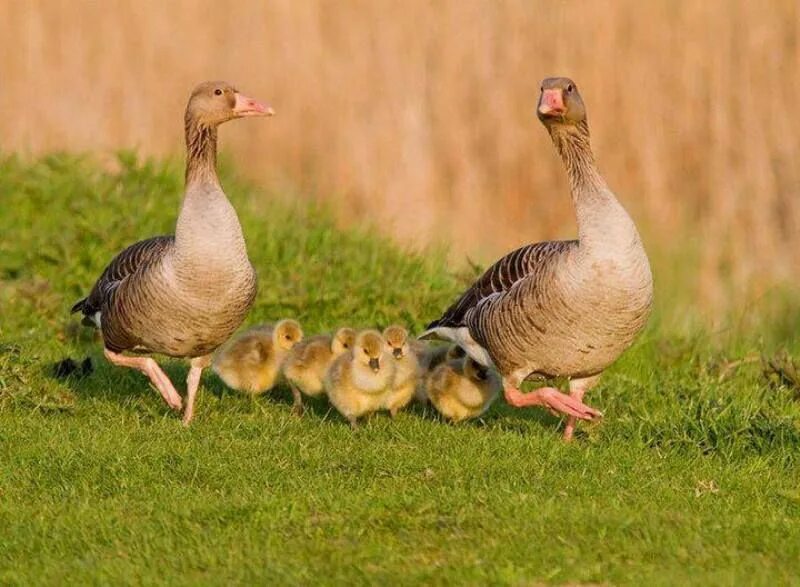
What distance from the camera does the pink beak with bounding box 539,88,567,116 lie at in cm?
874

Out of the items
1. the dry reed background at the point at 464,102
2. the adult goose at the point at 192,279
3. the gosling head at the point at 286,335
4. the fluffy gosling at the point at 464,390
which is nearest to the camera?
the adult goose at the point at 192,279

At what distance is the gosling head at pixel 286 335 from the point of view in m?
10.3

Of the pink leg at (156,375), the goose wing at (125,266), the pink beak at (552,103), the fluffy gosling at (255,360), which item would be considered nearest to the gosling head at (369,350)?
the fluffy gosling at (255,360)

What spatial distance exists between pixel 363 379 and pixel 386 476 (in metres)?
1.54

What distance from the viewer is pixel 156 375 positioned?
31.9 feet

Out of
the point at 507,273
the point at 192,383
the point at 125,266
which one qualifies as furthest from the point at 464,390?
the point at 125,266

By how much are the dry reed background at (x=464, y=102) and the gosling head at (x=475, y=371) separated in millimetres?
4228

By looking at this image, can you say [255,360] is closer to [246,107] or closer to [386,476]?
[246,107]

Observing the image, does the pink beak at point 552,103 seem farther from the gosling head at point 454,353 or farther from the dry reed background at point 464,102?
the dry reed background at point 464,102

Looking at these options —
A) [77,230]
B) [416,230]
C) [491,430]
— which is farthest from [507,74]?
[491,430]

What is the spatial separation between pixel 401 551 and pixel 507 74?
9418 millimetres

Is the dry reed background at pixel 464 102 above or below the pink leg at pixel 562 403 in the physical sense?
above

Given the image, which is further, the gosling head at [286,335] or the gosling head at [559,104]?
the gosling head at [286,335]

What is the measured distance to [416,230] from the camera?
48.9 feet
